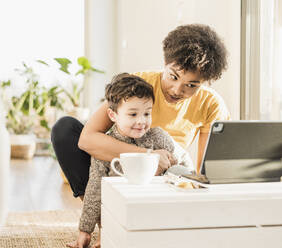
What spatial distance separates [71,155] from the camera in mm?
1906

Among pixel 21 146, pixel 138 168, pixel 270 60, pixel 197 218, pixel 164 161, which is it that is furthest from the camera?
pixel 21 146

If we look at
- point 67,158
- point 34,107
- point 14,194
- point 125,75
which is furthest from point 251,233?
point 34,107

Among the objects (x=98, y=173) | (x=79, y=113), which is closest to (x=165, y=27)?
(x=79, y=113)

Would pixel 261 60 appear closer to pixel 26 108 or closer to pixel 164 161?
pixel 164 161

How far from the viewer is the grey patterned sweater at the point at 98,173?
1.69m

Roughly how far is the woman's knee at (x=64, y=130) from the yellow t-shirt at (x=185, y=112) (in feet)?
1.08

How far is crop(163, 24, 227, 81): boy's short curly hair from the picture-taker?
165cm

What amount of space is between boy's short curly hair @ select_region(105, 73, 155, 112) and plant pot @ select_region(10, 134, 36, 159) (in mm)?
4127

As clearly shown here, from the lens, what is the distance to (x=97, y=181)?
1697 mm

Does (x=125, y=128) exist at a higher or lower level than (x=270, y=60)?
lower

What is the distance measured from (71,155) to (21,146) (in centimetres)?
389

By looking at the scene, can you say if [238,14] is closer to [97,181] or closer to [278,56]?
[278,56]

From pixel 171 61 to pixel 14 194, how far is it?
2.06 metres

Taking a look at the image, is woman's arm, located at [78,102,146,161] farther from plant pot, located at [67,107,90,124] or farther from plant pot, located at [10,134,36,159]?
plant pot, located at [10,134,36,159]
